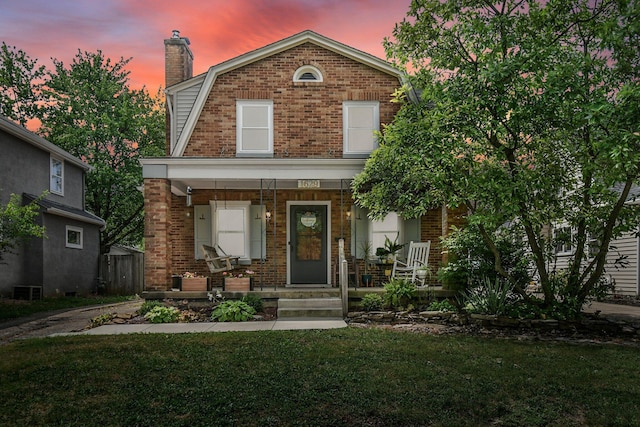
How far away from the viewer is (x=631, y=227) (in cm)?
800

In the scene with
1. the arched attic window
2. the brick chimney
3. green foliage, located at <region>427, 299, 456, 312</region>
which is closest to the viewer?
green foliage, located at <region>427, 299, 456, 312</region>

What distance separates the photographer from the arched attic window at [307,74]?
12.2m

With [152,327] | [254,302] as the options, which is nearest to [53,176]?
[254,302]

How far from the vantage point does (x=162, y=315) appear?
29.4ft

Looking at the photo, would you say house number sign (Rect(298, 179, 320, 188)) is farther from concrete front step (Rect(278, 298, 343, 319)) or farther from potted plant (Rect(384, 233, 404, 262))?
concrete front step (Rect(278, 298, 343, 319))

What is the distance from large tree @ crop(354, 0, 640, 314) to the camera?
22.5 feet

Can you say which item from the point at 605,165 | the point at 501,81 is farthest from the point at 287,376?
the point at 605,165

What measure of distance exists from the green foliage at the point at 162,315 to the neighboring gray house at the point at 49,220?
213 inches

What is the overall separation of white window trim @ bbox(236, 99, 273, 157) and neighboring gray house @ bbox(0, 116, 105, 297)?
5.66 metres

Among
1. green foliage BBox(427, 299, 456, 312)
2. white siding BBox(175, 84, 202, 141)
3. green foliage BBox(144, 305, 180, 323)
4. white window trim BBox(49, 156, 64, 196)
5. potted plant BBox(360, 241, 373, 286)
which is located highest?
white siding BBox(175, 84, 202, 141)

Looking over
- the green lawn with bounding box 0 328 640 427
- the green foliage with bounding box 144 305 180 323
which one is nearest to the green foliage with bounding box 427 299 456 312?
the green lawn with bounding box 0 328 640 427

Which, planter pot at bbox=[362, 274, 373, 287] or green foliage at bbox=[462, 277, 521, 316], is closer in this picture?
green foliage at bbox=[462, 277, 521, 316]

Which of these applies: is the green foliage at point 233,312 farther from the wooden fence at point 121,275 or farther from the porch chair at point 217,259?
the wooden fence at point 121,275

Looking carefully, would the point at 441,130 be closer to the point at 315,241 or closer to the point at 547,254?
the point at 547,254
